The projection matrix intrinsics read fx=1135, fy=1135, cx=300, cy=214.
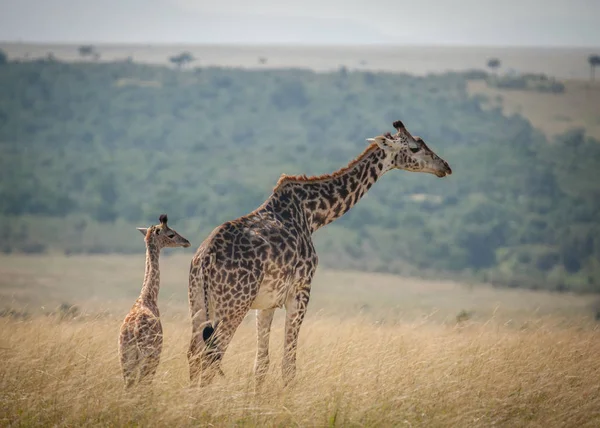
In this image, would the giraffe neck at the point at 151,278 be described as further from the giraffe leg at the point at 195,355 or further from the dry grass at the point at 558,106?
the dry grass at the point at 558,106

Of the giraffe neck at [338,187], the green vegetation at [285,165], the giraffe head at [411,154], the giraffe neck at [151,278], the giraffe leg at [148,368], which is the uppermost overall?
the giraffe head at [411,154]

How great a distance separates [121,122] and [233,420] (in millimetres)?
89390

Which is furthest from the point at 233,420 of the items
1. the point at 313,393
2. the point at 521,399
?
the point at 521,399

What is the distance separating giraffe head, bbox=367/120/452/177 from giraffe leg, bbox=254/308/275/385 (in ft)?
7.29

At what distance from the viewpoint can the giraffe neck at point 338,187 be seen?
11.4m

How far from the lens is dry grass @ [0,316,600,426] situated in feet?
29.7

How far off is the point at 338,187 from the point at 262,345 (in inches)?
76.4

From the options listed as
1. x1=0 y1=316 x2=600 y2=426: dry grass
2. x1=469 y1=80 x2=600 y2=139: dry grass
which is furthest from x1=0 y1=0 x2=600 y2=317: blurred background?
x1=0 y1=316 x2=600 y2=426: dry grass

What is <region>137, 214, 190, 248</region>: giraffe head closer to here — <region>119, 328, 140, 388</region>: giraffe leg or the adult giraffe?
the adult giraffe

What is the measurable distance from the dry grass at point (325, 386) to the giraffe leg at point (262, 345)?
108 millimetres

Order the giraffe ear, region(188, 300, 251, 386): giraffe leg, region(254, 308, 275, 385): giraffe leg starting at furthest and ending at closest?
1. the giraffe ear
2. region(254, 308, 275, 385): giraffe leg
3. region(188, 300, 251, 386): giraffe leg

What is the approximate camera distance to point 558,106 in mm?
97625

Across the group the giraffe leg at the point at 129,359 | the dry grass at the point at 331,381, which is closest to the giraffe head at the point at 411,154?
the dry grass at the point at 331,381

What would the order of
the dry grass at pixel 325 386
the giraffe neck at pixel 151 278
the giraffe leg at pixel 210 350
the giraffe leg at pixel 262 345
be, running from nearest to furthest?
the dry grass at pixel 325 386, the giraffe leg at pixel 210 350, the giraffe neck at pixel 151 278, the giraffe leg at pixel 262 345
